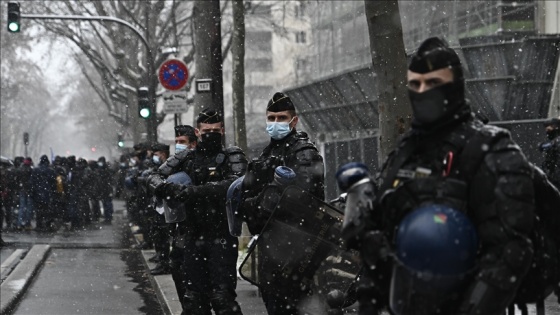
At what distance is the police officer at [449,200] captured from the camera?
13.0ft


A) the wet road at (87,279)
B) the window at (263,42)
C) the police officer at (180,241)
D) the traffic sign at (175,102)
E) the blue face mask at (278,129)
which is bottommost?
the wet road at (87,279)

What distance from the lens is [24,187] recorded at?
26.4 m

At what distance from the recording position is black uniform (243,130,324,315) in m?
6.46

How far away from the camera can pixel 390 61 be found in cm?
929

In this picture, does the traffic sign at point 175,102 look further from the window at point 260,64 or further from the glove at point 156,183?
the window at point 260,64

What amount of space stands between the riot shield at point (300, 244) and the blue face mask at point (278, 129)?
820mm

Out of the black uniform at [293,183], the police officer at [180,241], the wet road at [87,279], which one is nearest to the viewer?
the black uniform at [293,183]

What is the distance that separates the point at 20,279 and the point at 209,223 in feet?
21.6

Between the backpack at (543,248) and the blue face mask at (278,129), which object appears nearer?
the backpack at (543,248)

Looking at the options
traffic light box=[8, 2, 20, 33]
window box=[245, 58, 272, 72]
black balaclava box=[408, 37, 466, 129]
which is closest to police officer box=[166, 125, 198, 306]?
black balaclava box=[408, 37, 466, 129]

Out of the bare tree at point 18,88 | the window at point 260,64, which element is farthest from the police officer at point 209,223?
the window at point 260,64

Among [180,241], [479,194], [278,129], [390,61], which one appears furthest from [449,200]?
[180,241]

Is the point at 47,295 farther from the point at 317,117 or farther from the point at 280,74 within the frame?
the point at 280,74

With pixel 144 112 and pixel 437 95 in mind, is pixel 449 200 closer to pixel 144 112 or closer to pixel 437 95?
pixel 437 95
